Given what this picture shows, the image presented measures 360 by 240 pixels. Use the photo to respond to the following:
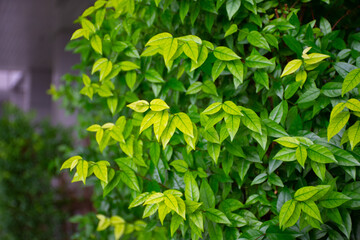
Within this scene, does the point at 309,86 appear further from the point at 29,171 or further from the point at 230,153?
the point at 29,171

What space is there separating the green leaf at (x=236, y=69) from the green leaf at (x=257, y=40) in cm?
7

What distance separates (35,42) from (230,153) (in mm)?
7054

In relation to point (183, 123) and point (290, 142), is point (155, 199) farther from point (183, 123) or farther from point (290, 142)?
point (290, 142)

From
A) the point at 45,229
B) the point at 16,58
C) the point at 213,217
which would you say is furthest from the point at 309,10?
the point at 16,58

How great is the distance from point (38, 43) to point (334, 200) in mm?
7320

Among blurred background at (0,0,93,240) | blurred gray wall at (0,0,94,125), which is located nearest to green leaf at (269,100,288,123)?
blurred background at (0,0,93,240)

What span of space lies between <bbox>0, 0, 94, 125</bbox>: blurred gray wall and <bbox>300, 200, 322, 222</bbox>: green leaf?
2245 mm

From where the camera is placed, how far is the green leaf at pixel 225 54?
72 centimetres

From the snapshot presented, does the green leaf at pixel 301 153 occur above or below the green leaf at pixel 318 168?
above

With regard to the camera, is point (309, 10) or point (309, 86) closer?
point (309, 86)

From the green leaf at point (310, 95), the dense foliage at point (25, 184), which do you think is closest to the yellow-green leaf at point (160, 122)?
the green leaf at point (310, 95)

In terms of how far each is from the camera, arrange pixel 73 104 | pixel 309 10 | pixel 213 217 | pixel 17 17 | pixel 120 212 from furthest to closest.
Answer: pixel 17 17
pixel 73 104
pixel 120 212
pixel 309 10
pixel 213 217

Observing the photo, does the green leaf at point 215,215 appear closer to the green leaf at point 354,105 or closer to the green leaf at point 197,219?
the green leaf at point 197,219

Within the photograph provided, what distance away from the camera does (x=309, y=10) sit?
0.99 meters
